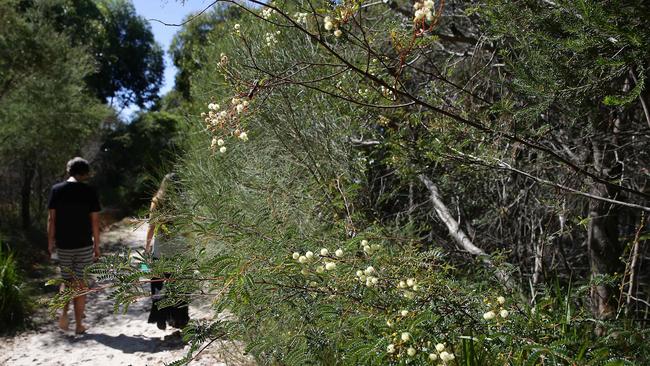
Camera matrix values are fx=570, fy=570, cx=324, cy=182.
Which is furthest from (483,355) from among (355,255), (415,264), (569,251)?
(569,251)

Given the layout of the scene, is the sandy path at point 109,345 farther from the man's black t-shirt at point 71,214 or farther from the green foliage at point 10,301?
the man's black t-shirt at point 71,214

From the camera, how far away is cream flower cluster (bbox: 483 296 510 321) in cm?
199

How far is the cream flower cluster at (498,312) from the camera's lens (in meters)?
1.99

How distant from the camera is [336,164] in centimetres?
433

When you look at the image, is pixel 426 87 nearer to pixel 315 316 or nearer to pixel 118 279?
pixel 315 316

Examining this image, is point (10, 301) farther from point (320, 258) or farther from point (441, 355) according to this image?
point (441, 355)

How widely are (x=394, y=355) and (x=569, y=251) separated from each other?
3209 millimetres

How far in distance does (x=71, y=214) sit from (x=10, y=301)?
1.46 meters

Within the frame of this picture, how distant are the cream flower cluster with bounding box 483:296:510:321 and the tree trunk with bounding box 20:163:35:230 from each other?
38.2ft

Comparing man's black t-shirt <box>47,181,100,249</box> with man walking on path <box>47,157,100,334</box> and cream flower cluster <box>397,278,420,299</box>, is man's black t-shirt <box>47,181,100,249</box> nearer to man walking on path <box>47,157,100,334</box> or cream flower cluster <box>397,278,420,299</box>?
man walking on path <box>47,157,100,334</box>

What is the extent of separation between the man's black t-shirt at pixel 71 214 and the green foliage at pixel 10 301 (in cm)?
112

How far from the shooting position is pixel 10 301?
605cm

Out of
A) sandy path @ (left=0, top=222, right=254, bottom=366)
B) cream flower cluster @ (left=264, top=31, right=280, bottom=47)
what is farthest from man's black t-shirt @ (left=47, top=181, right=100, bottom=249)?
cream flower cluster @ (left=264, top=31, right=280, bottom=47)

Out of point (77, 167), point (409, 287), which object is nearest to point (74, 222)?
point (77, 167)
